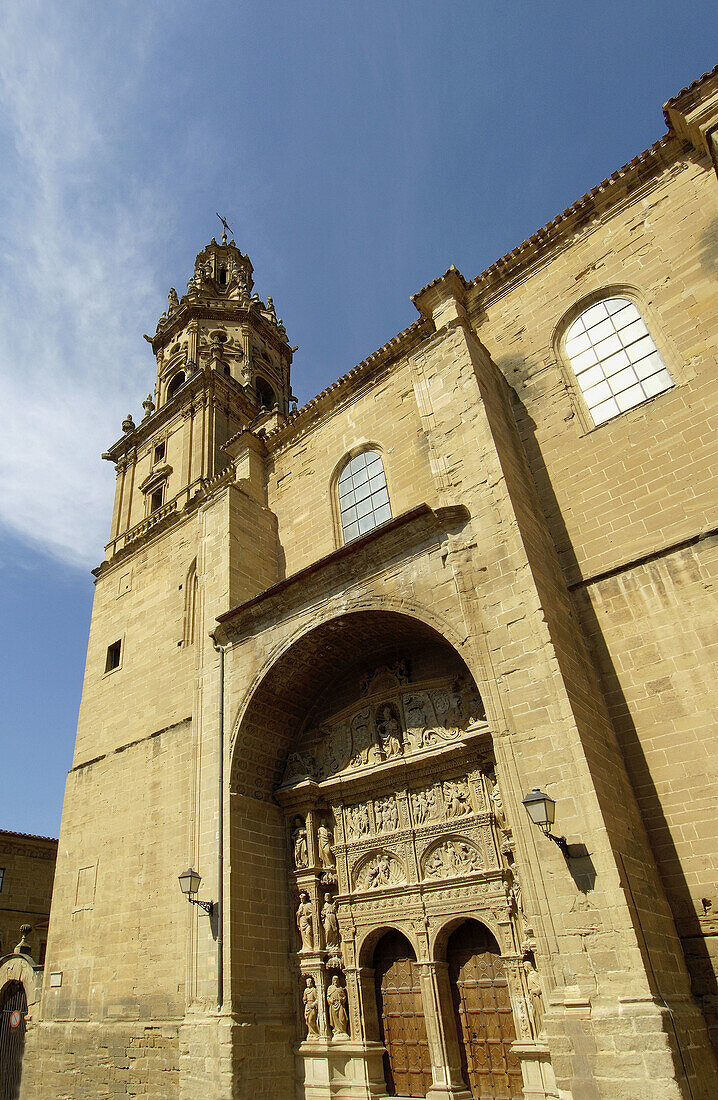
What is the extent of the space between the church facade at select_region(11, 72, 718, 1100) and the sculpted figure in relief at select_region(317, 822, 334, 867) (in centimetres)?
10

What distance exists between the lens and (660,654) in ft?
24.6

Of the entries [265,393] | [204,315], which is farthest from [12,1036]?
[204,315]

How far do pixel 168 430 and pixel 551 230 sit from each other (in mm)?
12607

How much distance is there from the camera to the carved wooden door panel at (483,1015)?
7.74 meters

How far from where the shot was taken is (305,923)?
9.73 metres

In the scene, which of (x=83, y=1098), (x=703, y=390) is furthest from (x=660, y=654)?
(x=83, y=1098)

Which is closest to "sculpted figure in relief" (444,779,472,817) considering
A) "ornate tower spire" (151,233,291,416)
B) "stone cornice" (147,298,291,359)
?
"ornate tower spire" (151,233,291,416)

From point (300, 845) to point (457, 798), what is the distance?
2.80 metres

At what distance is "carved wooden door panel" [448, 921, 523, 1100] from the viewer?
305 inches

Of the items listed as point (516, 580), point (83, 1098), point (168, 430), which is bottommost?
point (83, 1098)

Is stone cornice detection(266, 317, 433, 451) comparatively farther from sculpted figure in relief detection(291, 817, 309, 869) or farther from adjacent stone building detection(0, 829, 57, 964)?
adjacent stone building detection(0, 829, 57, 964)

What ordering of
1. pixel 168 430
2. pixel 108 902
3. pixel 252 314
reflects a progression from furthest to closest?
pixel 252 314
pixel 168 430
pixel 108 902

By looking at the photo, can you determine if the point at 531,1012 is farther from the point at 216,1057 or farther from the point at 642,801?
the point at 216,1057

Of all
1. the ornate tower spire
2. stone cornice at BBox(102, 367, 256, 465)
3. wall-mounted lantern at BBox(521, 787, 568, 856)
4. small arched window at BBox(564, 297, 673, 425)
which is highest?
the ornate tower spire
